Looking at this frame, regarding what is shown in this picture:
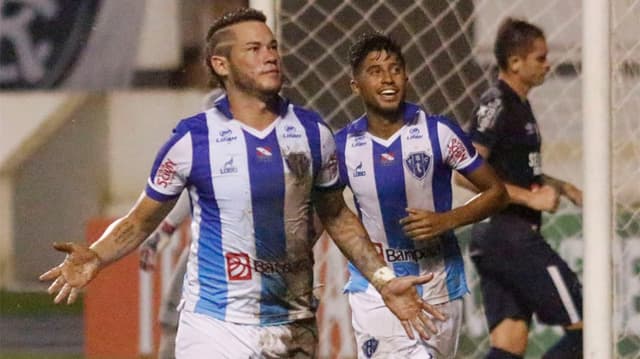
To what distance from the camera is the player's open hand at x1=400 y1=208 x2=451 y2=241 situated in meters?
7.54

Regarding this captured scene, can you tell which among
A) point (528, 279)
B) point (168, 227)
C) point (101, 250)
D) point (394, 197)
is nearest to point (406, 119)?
point (394, 197)

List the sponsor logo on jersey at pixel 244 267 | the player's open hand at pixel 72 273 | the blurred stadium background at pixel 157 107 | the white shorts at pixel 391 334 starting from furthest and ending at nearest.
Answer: the blurred stadium background at pixel 157 107
the white shorts at pixel 391 334
the sponsor logo on jersey at pixel 244 267
the player's open hand at pixel 72 273

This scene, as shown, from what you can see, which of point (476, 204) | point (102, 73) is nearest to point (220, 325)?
point (476, 204)

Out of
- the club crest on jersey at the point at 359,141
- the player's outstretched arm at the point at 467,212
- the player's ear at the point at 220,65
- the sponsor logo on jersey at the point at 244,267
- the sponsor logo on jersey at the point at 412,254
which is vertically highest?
the player's ear at the point at 220,65

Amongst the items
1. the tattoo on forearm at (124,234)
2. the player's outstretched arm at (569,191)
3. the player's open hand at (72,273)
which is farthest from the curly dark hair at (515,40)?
the player's open hand at (72,273)

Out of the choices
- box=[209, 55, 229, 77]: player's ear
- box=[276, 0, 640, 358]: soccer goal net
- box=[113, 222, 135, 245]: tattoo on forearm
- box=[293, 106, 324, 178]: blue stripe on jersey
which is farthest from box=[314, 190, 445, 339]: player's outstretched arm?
box=[276, 0, 640, 358]: soccer goal net

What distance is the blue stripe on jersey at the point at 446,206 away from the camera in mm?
8062

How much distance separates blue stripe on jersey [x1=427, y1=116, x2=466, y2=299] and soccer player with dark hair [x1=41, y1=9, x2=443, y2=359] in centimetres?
119

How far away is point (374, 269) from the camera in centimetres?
694

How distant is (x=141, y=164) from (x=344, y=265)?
8931mm

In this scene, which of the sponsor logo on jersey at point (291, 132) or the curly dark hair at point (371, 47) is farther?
the curly dark hair at point (371, 47)

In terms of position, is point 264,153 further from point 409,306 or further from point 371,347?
point 371,347

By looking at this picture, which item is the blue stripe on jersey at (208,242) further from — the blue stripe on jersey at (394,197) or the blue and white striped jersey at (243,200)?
the blue stripe on jersey at (394,197)

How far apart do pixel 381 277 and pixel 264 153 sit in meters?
0.56
